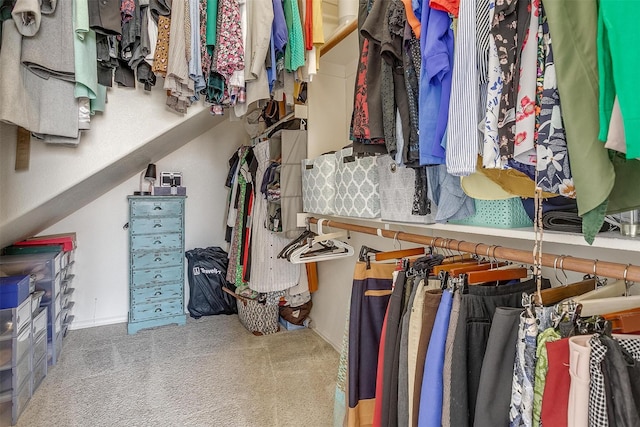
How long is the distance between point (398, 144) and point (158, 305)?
284 centimetres

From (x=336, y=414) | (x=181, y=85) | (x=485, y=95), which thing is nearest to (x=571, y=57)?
(x=485, y=95)

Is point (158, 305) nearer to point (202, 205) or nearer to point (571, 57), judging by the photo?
point (202, 205)

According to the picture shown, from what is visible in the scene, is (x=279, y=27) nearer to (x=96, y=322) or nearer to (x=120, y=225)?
(x=120, y=225)

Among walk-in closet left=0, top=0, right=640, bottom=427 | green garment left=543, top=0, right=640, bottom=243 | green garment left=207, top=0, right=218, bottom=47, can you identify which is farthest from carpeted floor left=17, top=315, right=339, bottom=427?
green garment left=207, top=0, right=218, bottom=47

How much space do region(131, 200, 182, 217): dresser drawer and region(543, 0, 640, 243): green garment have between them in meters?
3.08

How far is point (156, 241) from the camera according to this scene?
3.05 m

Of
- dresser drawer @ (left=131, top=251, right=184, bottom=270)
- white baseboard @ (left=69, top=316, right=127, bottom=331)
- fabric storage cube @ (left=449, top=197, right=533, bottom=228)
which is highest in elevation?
fabric storage cube @ (left=449, top=197, right=533, bottom=228)

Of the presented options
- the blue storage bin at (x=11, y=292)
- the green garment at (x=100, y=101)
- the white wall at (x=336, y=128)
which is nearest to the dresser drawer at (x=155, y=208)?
the blue storage bin at (x=11, y=292)

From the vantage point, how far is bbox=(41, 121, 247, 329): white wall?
3.13 m

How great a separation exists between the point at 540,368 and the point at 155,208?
121 inches

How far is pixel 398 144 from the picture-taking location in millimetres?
1070

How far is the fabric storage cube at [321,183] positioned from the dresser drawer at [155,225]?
5.33 ft

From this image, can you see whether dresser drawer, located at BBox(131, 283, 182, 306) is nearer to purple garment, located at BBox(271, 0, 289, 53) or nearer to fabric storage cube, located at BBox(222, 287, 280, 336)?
fabric storage cube, located at BBox(222, 287, 280, 336)

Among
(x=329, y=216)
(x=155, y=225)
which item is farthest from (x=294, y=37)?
(x=155, y=225)
